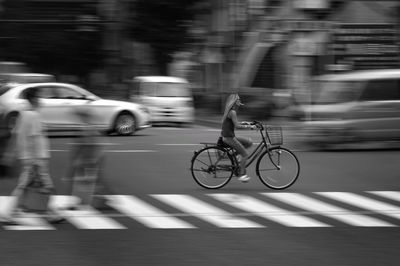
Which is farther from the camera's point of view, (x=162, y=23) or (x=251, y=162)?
Answer: (x=162, y=23)

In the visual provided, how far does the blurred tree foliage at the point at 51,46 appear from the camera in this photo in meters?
49.8

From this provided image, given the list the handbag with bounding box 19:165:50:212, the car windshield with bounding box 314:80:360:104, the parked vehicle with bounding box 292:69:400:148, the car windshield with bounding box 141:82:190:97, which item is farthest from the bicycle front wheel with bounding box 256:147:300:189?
the car windshield with bounding box 141:82:190:97

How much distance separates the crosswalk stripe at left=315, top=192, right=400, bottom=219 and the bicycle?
0.74 metres

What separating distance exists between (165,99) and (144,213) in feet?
64.6

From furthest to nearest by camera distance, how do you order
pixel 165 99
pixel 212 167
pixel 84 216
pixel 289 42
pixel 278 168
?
pixel 289 42 < pixel 165 99 < pixel 278 168 < pixel 212 167 < pixel 84 216

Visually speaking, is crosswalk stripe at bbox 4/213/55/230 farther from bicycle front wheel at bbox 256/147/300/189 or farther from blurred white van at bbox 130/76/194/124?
blurred white van at bbox 130/76/194/124

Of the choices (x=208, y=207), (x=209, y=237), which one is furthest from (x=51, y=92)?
(x=209, y=237)

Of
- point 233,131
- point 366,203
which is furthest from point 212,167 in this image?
point 366,203

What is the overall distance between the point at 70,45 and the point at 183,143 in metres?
28.7

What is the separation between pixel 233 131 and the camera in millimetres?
13664

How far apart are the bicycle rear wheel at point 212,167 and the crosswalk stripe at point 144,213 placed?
1.46 m

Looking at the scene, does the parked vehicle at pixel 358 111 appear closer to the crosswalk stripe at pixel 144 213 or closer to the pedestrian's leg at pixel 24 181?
the crosswalk stripe at pixel 144 213

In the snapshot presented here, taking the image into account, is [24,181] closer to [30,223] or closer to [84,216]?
[30,223]

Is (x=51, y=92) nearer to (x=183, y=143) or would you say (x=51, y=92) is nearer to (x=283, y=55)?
(x=183, y=143)
